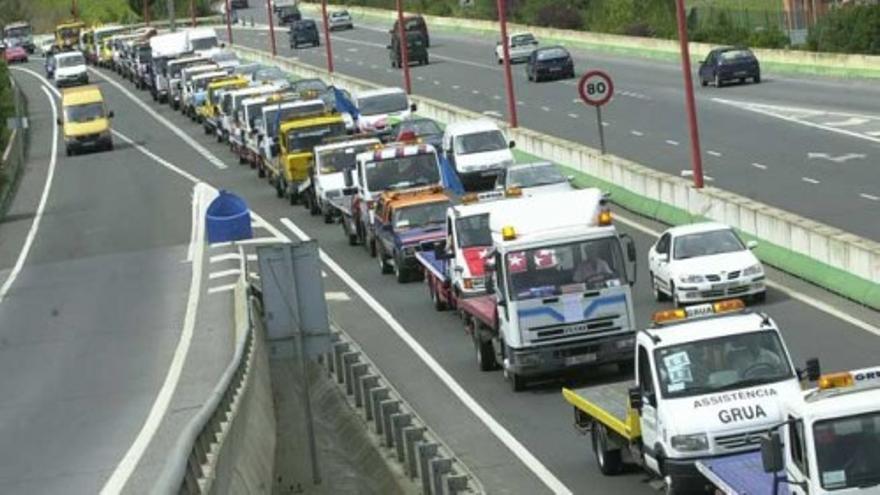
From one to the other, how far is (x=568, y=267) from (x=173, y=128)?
60.9 metres

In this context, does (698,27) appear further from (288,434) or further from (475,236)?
(288,434)

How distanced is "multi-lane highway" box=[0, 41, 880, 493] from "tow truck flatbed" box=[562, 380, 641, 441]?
594mm

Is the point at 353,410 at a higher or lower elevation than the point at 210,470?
lower

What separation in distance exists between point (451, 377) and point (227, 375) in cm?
961

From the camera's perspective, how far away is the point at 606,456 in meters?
21.9

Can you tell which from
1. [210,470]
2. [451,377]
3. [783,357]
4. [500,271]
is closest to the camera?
[210,470]

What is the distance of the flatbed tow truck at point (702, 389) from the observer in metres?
19.1

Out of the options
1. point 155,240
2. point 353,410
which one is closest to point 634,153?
point 155,240

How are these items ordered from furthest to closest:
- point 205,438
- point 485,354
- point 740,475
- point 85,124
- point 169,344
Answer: point 85,124
point 169,344
point 485,354
point 740,475
point 205,438

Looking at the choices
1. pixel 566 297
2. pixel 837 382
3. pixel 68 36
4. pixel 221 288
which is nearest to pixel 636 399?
pixel 837 382

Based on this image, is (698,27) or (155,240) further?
(698,27)

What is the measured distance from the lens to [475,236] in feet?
112

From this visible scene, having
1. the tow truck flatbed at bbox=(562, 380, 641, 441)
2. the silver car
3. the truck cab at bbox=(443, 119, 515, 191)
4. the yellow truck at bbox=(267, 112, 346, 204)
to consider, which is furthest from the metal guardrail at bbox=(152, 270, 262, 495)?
the silver car

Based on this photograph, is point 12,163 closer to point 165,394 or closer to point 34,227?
point 34,227
